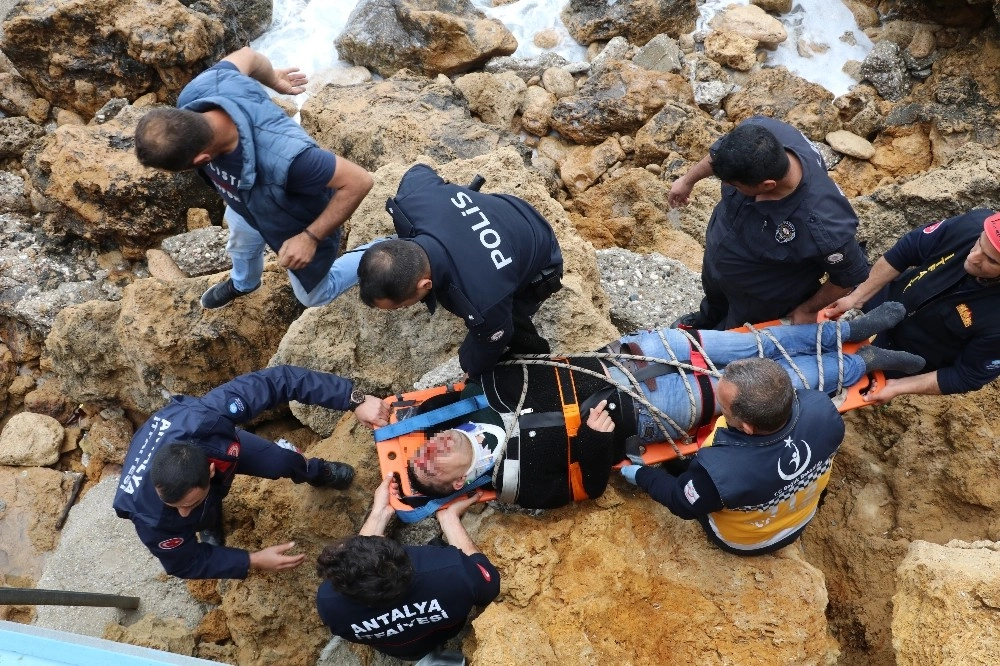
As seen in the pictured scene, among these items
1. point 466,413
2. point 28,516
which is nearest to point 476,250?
point 466,413

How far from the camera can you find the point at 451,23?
7.17 metres

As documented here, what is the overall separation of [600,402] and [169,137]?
2183 mm

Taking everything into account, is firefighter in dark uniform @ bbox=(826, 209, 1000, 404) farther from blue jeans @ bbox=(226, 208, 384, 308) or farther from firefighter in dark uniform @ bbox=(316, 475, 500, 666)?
blue jeans @ bbox=(226, 208, 384, 308)

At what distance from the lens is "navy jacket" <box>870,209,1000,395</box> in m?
2.91

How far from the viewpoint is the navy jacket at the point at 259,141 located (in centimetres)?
300

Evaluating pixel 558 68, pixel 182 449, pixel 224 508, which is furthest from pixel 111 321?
pixel 558 68

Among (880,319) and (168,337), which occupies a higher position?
(880,319)

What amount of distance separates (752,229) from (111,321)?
4082mm

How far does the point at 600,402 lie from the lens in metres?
3.04

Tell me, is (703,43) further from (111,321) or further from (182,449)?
(182,449)

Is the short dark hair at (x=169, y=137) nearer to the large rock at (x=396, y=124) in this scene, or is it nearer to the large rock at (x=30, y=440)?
the large rock at (x=396, y=124)

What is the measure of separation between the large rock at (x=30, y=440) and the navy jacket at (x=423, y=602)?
3790 mm

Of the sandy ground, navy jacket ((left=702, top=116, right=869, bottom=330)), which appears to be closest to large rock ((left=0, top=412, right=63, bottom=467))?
the sandy ground

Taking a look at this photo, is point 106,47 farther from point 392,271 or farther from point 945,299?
point 945,299
